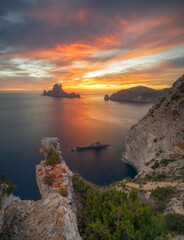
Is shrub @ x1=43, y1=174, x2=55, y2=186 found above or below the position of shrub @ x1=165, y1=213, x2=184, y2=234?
above

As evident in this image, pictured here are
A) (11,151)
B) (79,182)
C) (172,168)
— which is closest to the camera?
(79,182)

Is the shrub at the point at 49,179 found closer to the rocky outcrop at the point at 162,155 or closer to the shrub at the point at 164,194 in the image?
the rocky outcrop at the point at 162,155

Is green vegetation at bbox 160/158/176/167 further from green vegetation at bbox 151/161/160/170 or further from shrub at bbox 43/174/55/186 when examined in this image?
shrub at bbox 43/174/55/186

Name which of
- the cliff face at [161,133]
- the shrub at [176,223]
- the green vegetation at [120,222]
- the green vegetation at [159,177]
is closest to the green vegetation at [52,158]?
the green vegetation at [120,222]

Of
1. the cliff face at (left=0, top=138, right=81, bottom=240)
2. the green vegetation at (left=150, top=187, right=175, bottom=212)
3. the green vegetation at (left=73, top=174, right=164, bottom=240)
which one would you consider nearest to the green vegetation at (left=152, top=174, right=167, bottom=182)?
the green vegetation at (left=150, top=187, right=175, bottom=212)

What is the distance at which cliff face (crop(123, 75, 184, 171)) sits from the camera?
27.1 metres

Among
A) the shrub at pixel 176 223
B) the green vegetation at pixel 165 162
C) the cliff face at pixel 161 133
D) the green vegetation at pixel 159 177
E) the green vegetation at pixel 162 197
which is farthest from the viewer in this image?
the cliff face at pixel 161 133

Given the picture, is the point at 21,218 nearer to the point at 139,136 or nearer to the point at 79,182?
the point at 79,182

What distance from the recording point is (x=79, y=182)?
13.6 metres

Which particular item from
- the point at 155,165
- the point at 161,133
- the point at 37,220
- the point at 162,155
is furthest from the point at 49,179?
the point at 161,133

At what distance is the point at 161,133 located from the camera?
3181cm

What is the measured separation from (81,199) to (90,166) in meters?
32.4

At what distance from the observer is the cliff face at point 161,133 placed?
27078 millimetres

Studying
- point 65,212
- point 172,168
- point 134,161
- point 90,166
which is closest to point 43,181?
point 65,212
